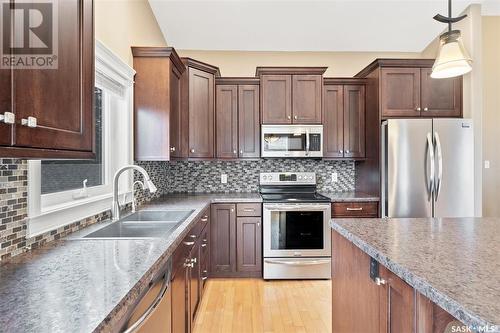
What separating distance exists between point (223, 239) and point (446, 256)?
8.07 feet

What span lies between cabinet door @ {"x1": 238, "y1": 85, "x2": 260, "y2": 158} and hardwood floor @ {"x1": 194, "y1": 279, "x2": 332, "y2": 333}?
4.86ft

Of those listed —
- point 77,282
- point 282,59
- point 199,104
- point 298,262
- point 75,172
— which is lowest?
point 298,262

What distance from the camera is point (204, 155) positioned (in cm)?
339

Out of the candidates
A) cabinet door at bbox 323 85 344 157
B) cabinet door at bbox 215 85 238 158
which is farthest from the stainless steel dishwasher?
cabinet door at bbox 323 85 344 157

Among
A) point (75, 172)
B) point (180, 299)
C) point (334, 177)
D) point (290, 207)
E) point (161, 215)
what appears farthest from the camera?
point (334, 177)

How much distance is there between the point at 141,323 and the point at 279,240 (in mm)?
2319

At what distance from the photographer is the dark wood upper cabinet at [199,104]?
321cm

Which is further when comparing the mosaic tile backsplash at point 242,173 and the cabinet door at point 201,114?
the mosaic tile backsplash at point 242,173

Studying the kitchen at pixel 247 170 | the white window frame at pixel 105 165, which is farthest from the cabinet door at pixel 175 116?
the white window frame at pixel 105 165

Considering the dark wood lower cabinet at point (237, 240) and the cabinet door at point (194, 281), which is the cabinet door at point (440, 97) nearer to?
the dark wood lower cabinet at point (237, 240)

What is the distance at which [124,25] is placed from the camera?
237 centimetres

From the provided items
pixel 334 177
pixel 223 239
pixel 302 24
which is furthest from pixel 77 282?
pixel 302 24

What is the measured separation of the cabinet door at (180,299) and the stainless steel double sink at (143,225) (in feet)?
0.84

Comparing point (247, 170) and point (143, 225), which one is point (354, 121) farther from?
point (143, 225)
